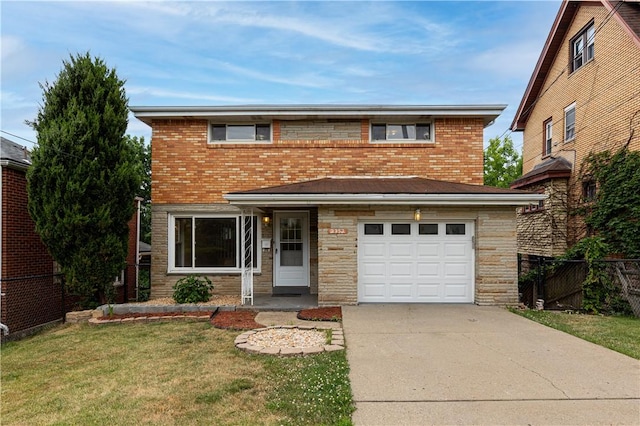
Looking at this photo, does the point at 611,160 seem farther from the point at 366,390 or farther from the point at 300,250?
the point at 366,390

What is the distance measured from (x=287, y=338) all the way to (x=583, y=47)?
15.9 metres

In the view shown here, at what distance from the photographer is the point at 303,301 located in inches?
363

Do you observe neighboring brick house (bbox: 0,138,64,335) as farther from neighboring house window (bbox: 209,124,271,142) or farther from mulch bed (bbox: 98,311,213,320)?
neighboring house window (bbox: 209,124,271,142)

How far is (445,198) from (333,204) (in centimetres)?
269

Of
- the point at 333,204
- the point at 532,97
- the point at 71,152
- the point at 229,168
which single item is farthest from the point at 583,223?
the point at 71,152

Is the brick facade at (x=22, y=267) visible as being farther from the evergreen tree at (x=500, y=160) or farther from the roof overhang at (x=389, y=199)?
the evergreen tree at (x=500, y=160)

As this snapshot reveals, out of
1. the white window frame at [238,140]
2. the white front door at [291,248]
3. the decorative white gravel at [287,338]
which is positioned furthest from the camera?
the white window frame at [238,140]

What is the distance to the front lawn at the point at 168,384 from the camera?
3.67m

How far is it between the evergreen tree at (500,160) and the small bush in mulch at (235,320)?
2356cm

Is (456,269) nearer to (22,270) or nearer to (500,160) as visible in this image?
(22,270)

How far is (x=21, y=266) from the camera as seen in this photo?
906cm

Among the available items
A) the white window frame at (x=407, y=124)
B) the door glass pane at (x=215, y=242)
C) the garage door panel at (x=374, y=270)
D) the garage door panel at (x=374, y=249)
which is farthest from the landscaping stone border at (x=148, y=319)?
the white window frame at (x=407, y=124)

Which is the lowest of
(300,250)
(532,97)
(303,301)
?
(303,301)

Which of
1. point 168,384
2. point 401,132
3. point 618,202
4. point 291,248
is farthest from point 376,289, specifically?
point 618,202
